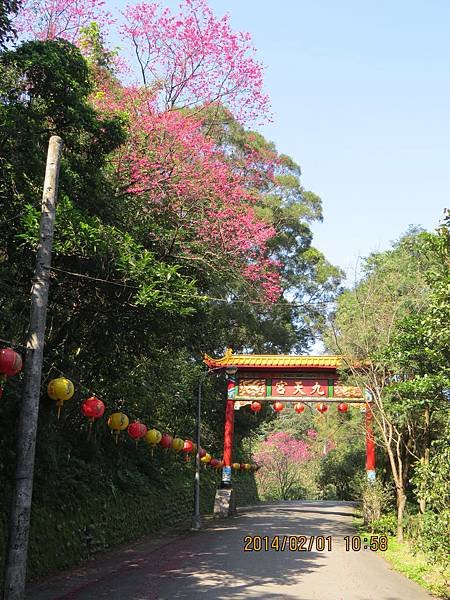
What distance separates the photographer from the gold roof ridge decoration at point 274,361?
18.8 meters

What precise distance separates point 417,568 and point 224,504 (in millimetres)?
9542

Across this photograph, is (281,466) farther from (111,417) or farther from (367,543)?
(111,417)

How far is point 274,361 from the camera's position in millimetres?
19328

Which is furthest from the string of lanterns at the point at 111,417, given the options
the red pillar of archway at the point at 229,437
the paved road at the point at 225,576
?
the paved road at the point at 225,576

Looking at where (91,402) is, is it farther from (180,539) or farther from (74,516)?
(180,539)

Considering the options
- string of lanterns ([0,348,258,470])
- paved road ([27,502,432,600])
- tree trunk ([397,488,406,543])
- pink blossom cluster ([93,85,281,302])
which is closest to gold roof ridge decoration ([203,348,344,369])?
string of lanterns ([0,348,258,470])

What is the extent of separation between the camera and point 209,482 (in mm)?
21422

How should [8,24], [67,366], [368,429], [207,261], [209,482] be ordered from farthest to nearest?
1. [209,482]
2. [368,429]
3. [207,261]
4. [67,366]
5. [8,24]

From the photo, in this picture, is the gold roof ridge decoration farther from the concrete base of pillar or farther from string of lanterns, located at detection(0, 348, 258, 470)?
string of lanterns, located at detection(0, 348, 258, 470)

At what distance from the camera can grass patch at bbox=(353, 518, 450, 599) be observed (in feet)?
27.0

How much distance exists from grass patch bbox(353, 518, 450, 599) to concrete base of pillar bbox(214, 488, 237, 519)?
6.39 metres

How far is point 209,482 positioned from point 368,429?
7978 millimetres

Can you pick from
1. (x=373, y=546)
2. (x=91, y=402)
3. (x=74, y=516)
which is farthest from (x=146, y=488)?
(x=91, y=402)

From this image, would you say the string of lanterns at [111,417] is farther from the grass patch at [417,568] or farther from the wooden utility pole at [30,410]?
the grass patch at [417,568]
